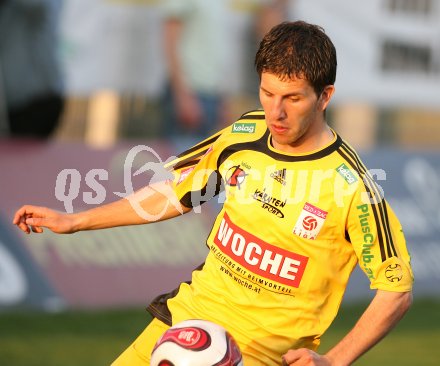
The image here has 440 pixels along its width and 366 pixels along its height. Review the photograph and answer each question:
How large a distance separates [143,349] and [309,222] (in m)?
1.11

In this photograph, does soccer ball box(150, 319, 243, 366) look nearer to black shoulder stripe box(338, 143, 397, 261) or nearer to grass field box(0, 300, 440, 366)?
black shoulder stripe box(338, 143, 397, 261)

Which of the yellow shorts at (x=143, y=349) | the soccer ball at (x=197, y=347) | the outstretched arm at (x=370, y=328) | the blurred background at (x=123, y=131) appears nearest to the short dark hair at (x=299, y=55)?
the outstretched arm at (x=370, y=328)

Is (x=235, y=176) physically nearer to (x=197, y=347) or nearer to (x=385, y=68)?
(x=197, y=347)

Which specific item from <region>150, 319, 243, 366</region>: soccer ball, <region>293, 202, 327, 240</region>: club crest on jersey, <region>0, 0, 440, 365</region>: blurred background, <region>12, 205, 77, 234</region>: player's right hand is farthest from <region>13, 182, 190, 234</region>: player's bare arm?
<region>0, 0, 440, 365</region>: blurred background

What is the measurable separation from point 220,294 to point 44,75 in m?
6.73

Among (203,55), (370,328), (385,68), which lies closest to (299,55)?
(370,328)

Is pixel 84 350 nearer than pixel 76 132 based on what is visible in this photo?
Yes

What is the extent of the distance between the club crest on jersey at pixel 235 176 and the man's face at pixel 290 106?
0.34 metres

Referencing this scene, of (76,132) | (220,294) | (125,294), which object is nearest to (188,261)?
(125,294)

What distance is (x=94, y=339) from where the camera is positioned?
1067 centimetres

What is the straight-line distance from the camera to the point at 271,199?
5496mm

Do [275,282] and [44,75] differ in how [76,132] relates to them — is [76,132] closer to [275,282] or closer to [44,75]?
[44,75]

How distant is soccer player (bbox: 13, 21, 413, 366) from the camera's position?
17.0 ft

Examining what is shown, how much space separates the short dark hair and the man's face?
35 millimetres
